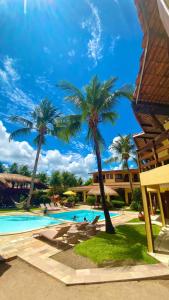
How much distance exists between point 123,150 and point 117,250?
24727 millimetres

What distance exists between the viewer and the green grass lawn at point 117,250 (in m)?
6.96

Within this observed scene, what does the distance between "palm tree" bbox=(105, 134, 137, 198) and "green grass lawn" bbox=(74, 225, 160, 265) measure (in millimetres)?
20382

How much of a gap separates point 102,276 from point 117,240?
13.9 feet

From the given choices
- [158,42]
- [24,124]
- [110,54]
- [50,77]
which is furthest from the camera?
[24,124]

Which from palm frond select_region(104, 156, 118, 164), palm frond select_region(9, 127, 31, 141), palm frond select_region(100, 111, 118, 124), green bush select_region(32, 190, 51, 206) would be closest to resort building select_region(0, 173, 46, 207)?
green bush select_region(32, 190, 51, 206)

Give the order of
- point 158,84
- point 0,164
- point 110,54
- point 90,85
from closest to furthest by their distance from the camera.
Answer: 1. point 158,84
2. point 90,85
3. point 110,54
4. point 0,164

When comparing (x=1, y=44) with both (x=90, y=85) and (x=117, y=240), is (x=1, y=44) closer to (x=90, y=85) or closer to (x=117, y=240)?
(x=90, y=85)

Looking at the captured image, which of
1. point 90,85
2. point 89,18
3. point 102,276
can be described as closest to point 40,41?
point 89,18

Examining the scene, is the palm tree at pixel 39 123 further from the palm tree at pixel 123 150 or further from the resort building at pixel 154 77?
the resort building at pixel 154 77

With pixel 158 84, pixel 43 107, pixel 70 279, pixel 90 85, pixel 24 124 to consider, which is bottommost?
pixel 70 279

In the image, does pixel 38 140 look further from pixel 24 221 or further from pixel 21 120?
pixel 24 221

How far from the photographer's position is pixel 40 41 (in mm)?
14180

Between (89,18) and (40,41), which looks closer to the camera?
(89,18)

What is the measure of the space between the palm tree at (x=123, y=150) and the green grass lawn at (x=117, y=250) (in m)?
20.4
